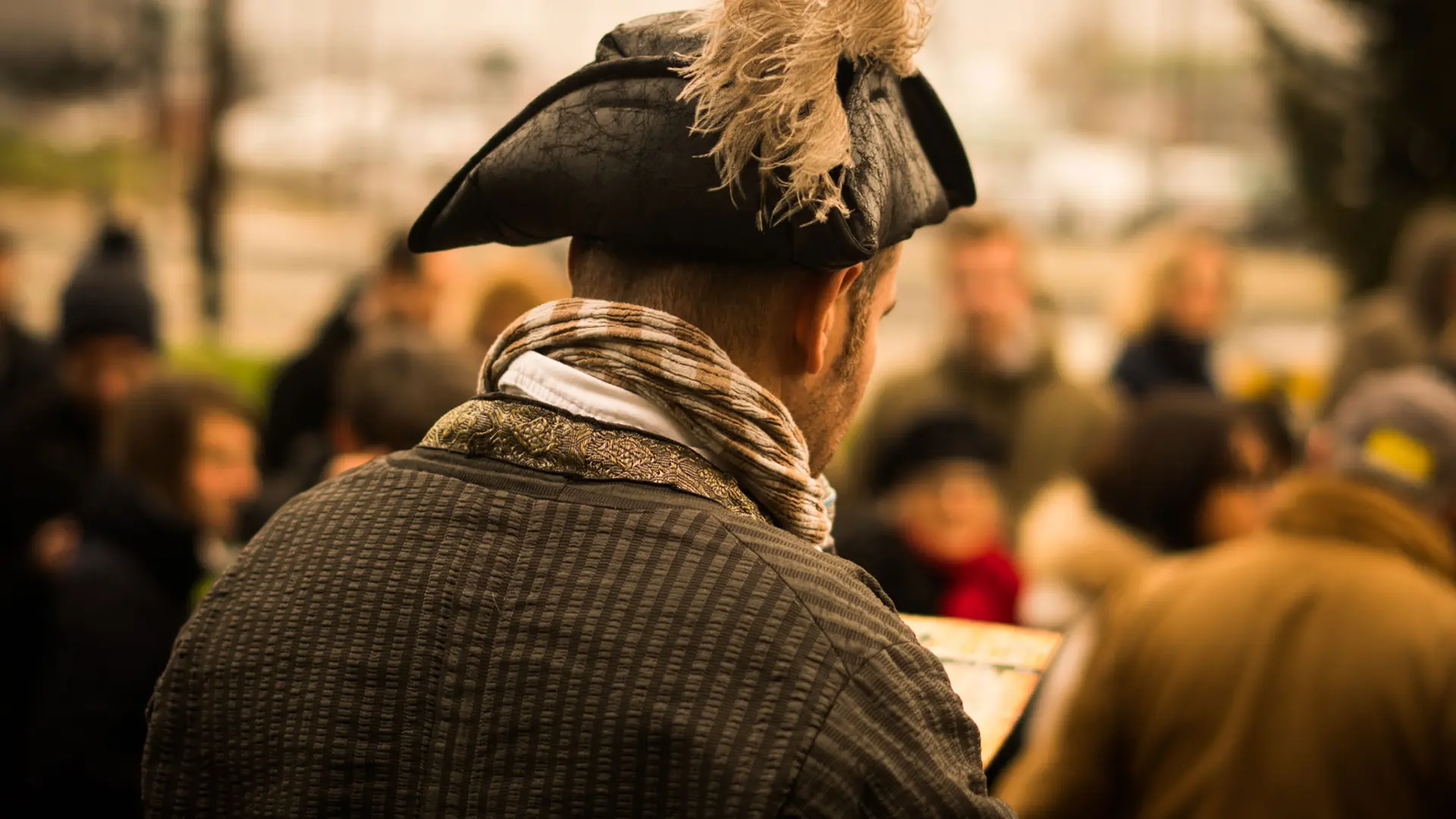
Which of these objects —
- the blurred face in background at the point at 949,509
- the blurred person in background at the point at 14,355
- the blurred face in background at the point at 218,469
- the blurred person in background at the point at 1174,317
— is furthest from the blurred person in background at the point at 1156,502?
the blurred person in background at the point at 14,355

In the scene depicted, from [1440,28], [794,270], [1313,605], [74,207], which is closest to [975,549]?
[1313,605]

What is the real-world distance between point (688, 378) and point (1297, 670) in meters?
1.86

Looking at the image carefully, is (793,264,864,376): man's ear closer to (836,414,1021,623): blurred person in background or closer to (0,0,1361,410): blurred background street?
(836,414,1021,623): blurred person in background

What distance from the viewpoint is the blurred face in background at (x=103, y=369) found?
5.02 m

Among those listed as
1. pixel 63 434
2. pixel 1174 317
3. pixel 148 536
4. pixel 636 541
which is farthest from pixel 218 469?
pixel 1174 317

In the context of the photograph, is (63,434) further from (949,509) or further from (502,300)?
(949,509)

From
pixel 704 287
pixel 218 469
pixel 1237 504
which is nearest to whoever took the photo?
pixel 704 287

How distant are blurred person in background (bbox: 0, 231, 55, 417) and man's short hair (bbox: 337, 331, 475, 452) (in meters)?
2.98

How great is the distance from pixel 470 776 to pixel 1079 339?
1256cm

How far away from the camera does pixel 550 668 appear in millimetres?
1168

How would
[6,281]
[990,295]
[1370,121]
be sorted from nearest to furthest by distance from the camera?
[990,295] → [6,281] → [1370,121]

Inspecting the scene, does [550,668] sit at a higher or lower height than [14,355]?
higher

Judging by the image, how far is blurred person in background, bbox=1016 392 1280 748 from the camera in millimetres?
3566

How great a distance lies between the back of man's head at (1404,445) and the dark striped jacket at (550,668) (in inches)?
81.4
